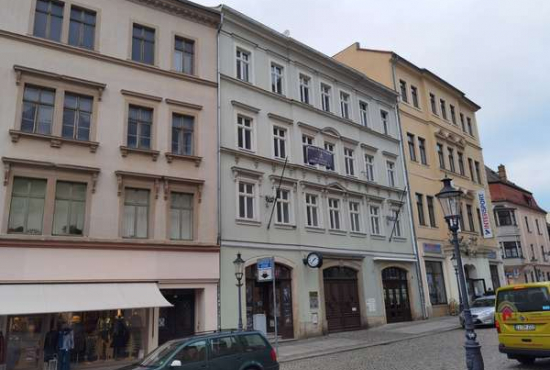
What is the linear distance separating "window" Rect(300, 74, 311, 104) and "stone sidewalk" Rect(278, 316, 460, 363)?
12.8 meters

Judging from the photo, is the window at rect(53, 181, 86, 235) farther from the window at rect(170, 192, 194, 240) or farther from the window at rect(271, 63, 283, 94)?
the window at rect(271, 63, 283, 94)

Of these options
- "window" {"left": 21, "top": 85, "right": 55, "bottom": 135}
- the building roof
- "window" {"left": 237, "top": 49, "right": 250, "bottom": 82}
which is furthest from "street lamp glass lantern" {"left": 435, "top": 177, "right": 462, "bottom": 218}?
the building roof

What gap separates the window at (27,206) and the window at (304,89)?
47.5 feet

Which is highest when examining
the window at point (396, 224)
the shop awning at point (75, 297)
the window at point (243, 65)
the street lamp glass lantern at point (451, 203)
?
the window at point (243, 65)

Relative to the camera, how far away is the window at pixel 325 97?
26264 millimetres

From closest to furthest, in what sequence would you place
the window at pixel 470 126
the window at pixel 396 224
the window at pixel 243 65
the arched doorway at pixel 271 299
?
the arched doorway at pixel 271 299 → the window at pixel 243 65 → the window at pixel 396 224 → the window at pixel 470 126

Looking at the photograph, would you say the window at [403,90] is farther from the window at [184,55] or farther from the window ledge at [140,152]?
A: the window ledge at [140,152]

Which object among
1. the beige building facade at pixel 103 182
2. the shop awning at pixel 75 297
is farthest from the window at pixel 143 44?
the shop awning at pixel 75 297

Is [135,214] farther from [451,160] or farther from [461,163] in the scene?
[461,163]

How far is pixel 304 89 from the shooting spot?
83.3 ft

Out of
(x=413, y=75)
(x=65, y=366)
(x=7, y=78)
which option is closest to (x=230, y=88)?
(x=7, y=78)

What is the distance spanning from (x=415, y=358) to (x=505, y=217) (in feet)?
141

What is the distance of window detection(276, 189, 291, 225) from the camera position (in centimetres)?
2158

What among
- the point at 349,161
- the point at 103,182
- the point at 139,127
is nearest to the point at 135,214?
the point at 103,182
